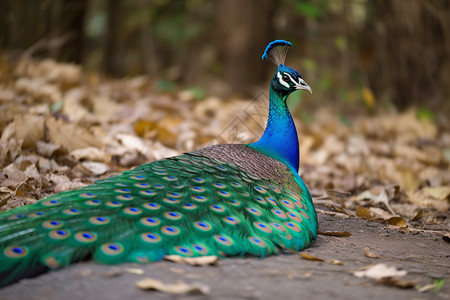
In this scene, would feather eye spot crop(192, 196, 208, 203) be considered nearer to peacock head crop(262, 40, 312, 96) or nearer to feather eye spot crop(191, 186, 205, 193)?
feather eye spot crop(191, 186, 205, 193)

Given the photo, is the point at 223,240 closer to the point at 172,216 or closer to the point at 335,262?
the point at 172,216

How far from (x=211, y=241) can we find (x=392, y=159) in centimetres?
418

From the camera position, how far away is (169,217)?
84.6 inches

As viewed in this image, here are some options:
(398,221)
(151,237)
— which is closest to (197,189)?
(151,237)

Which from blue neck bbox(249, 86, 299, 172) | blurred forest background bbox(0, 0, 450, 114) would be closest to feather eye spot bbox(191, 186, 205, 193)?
blue neck bbox(249, 86, 299, 172)

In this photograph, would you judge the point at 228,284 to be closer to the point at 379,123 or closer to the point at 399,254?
the point at 399,254

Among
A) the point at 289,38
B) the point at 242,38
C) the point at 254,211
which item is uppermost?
the point at 289,38

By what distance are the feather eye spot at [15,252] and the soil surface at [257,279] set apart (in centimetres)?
9

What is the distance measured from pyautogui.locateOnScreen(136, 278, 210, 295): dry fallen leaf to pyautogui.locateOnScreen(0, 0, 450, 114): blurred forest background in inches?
196

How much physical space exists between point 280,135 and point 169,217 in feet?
4.63

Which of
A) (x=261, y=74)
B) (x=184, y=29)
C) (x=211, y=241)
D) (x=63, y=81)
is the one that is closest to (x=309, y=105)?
(x=261, y=74)

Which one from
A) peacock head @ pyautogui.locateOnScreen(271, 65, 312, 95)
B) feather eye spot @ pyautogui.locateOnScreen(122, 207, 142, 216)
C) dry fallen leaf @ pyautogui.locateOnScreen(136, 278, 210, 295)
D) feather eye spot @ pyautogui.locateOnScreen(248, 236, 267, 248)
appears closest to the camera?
dry fallen leaf @ pyautogui.locateOnScreen(136, 278, 210, 295)

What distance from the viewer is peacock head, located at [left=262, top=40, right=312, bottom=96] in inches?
134

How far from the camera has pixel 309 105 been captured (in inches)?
335
